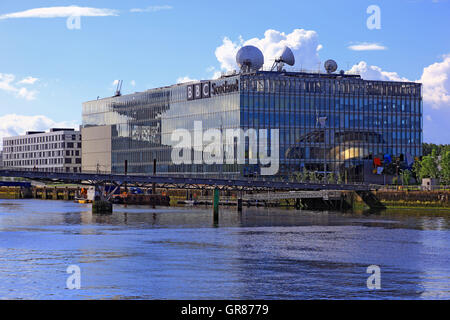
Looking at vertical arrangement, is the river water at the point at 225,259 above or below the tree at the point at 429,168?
below

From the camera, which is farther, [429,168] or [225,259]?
[429,168]

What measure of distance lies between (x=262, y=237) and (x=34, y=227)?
30.8 metres

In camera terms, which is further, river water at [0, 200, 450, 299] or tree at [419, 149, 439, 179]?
tree at [419, 149, 439, 179]

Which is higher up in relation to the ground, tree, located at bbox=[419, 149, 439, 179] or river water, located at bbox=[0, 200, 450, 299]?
tree, located at bbox=[419, 149, 439, 179]

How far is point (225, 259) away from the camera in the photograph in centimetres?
6825

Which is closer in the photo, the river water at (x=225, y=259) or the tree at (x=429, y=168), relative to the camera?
the river water at (x=225, y=259)

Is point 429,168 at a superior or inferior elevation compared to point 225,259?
superior

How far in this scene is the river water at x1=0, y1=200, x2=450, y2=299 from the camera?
5150cm

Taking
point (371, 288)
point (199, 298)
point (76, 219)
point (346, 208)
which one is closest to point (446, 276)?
point (371, 288)

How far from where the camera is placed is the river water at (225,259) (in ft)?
169

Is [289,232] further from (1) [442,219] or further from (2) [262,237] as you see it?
(1) [442,219]
